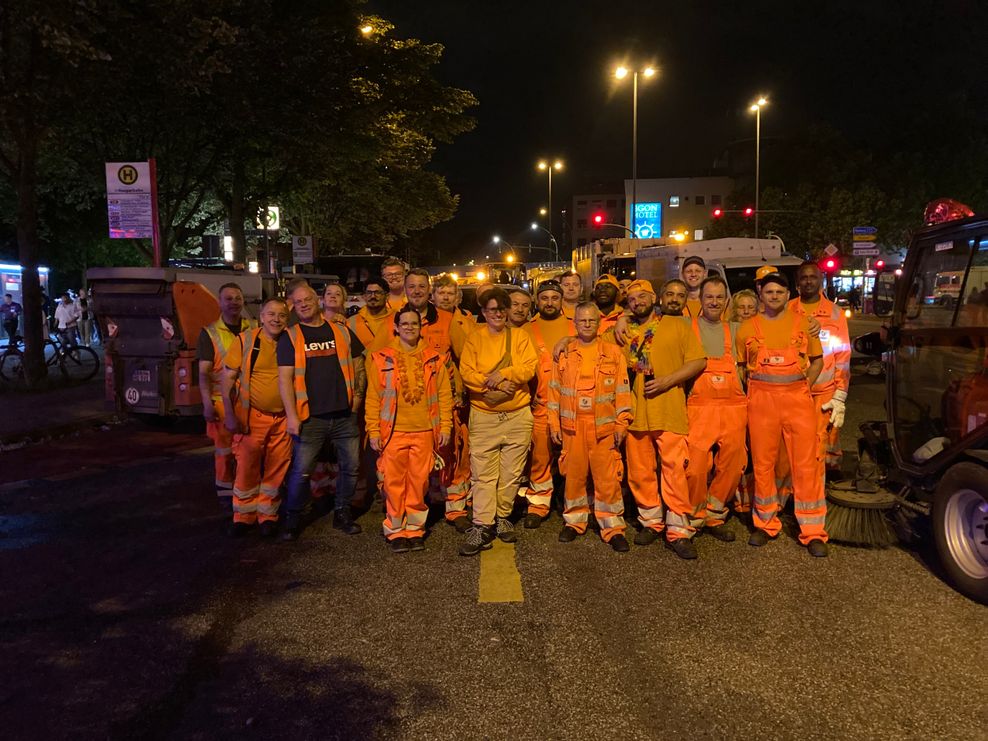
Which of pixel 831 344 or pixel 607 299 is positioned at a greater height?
pixel 607 299

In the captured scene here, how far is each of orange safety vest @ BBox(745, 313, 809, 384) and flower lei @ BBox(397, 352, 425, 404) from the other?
2.34m

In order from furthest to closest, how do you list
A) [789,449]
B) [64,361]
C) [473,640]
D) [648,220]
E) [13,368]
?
1. [648,220]
2. [64,361]
3. [13,368]
4. [789,449]
5. [473,640]

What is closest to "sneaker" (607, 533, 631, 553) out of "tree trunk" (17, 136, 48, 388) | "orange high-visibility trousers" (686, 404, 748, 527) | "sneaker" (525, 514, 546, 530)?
"orange high-visibility trousers" (686, 404, 748, 527)

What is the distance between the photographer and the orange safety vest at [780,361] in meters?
5.20

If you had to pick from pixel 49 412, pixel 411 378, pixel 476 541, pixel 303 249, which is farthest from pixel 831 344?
pixel 303 249

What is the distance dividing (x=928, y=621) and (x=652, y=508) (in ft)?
6.01

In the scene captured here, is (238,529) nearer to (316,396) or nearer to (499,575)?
(316,396)

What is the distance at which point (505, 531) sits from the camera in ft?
18.2

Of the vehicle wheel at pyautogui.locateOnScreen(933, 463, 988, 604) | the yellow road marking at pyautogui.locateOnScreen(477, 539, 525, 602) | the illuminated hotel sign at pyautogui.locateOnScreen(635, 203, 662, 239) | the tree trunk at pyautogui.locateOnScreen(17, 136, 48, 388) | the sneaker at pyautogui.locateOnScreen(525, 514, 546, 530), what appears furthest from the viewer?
the illuminated hotel sign at pyautogui.locateOnScreen(635, 203, 662, 239)

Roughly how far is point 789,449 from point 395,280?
3708mm

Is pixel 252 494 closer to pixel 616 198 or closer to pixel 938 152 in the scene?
pixel 938 152

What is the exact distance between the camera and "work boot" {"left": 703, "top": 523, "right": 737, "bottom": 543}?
543cm

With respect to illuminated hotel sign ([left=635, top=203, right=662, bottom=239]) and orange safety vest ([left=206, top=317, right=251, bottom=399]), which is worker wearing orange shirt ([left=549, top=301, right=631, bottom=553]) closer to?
orange safety vest ([left=206, top=317, right=251, bottom=399])

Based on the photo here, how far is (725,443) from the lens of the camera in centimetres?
536
